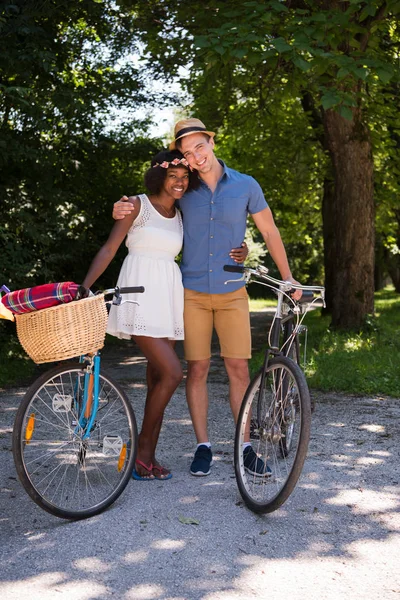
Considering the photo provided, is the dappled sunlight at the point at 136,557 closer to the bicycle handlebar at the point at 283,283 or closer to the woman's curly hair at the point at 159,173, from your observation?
the bicycle handlebar at the point at 283,283

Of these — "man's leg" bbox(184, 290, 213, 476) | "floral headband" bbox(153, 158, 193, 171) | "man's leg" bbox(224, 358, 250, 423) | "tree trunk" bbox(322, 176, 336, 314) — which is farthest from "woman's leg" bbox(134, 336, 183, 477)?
"tree trunk" bbox(322, 176, 336, 314)

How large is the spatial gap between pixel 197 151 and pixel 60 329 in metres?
1.51

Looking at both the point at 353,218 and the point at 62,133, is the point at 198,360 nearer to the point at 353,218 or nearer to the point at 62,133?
the point at 353,218

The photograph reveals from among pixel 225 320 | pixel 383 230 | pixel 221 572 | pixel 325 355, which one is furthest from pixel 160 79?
pixel 221 572

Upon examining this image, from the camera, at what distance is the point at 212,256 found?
5.12 m

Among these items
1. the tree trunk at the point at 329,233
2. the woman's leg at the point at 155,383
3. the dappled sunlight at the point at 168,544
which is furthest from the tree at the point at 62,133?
the dappled sunlight at the point at 168,544

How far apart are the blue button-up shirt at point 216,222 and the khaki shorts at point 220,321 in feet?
0.23

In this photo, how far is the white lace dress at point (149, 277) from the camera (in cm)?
492

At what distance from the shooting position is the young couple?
4.92 metres

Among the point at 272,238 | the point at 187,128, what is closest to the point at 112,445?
the point at 272,238

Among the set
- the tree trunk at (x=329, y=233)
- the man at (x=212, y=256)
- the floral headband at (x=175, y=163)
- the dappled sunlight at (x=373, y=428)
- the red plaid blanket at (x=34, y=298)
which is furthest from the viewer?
the tree trunk at (x=329, y=233)

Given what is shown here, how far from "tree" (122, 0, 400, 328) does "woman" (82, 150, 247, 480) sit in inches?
147

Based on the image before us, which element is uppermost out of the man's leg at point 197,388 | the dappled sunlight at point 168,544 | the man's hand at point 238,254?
the man's hand at point 238,254

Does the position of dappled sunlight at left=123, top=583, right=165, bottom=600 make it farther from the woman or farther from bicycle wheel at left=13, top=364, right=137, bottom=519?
the woman
